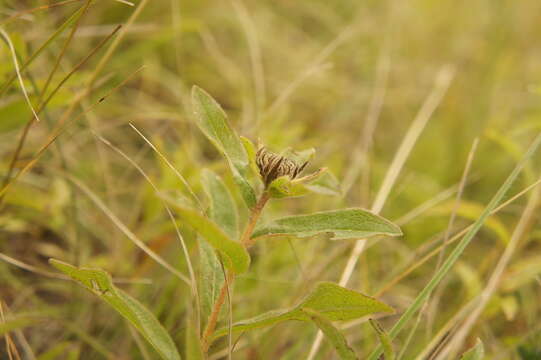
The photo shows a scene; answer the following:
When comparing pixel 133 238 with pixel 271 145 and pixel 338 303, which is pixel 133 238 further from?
pixel 271 145

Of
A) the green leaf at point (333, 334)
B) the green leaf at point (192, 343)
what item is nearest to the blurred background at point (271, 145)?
the green leaf at point (333, 334)

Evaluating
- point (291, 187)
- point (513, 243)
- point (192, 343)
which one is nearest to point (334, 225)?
point (291, 187)

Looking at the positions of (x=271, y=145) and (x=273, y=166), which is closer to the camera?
(x=273, y=166)

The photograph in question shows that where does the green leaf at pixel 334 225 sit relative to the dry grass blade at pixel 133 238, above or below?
above

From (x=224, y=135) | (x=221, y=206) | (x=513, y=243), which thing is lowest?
(x=513, y=243)

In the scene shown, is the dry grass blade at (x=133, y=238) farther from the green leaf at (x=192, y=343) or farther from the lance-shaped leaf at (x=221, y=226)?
the green leaf at (x=192, y=343)

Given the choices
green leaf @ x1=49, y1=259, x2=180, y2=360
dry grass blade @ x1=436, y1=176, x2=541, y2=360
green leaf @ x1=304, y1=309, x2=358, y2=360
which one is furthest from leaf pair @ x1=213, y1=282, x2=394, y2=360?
dry grass blade @ x1=436, y1=176, x2=541, y2=360
